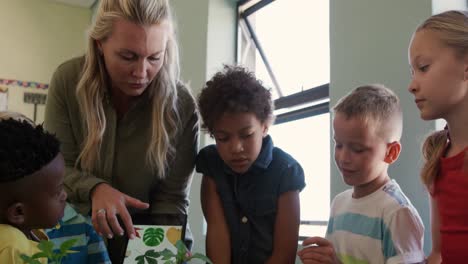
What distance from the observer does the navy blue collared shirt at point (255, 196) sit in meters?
1.30

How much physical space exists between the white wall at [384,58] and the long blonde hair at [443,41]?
0.50 feet

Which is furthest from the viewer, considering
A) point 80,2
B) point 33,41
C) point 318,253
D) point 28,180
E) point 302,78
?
point 80,2

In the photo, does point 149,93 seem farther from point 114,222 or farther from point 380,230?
point 380,230

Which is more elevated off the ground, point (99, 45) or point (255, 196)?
point (99, 45)

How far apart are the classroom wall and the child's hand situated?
3.20 m

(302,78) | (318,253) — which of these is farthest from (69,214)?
(302,78)

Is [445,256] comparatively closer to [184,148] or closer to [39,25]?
[184,148]

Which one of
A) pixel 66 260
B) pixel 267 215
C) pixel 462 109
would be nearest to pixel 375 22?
pixel 462 109

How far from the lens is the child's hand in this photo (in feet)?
3.54

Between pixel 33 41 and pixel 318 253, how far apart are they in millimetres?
3648

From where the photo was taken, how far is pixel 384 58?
1.41 metres

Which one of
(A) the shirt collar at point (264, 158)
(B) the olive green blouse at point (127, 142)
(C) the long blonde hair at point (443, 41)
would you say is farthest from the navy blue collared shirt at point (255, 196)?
(C) the long blonde hair at point (443, 41)

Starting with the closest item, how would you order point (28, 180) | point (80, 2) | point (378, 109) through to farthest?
point (28, 180) < point (378, 109) < point (80, 2)

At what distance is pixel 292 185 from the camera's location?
130cm
